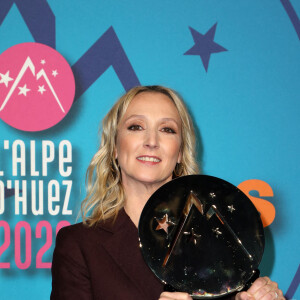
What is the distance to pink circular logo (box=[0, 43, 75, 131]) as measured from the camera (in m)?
1.53

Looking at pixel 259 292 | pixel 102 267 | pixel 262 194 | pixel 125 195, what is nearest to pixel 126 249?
pixel 102 267

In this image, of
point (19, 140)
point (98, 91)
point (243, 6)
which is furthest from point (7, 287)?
point (243, 6)

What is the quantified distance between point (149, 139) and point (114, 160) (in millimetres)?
224

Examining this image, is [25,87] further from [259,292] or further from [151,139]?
[259,292]

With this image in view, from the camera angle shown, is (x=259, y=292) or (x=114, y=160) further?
(x=114, y=160)

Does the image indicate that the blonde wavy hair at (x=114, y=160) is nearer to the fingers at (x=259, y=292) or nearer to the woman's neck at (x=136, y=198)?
the woman's neck at (x=136, y=198)

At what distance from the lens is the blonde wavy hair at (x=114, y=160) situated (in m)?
1.26

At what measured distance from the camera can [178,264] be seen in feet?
2.99

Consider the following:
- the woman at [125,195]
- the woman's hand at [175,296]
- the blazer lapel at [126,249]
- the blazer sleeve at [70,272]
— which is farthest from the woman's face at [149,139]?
the woman's hand at [175,296]

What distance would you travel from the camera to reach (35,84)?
153 cm

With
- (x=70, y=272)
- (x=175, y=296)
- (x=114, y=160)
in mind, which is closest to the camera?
(x=175, y=296)

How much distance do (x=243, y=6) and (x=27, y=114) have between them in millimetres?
961

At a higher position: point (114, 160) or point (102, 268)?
point (114, 160)

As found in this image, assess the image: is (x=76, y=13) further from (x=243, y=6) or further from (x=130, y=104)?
(x=243, y=6)
